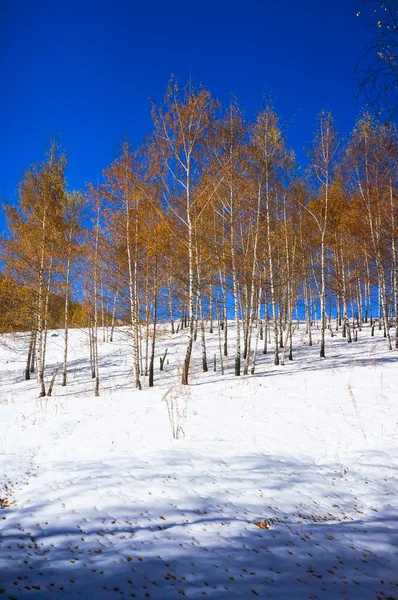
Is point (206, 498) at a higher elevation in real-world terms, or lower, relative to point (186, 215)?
lower

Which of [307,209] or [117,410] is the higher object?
[307,209]

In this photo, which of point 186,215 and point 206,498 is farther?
point 186,215

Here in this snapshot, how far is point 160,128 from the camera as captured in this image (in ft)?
41.3

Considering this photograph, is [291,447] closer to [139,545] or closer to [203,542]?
[203,542]

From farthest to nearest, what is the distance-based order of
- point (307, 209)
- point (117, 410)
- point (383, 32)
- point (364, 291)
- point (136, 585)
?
point (364, 291) < point (307, 209) < point (117, 410) < point (383, 32) < point (136, 585)

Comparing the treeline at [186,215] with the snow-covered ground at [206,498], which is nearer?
the snow-covered ground at [206,498]

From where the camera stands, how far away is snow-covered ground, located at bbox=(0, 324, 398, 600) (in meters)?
2.85

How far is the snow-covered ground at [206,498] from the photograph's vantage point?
285 cm

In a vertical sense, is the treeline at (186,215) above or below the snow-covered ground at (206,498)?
above

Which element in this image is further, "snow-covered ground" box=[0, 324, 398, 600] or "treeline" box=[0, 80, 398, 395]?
"treeline" box=[0, 80, 398, 395]

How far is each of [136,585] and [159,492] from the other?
1851mm

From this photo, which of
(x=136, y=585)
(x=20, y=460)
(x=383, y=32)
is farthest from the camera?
(x=20, y=460)

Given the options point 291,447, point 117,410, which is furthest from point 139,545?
point 117,410

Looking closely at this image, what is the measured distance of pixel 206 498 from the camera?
174 inches
